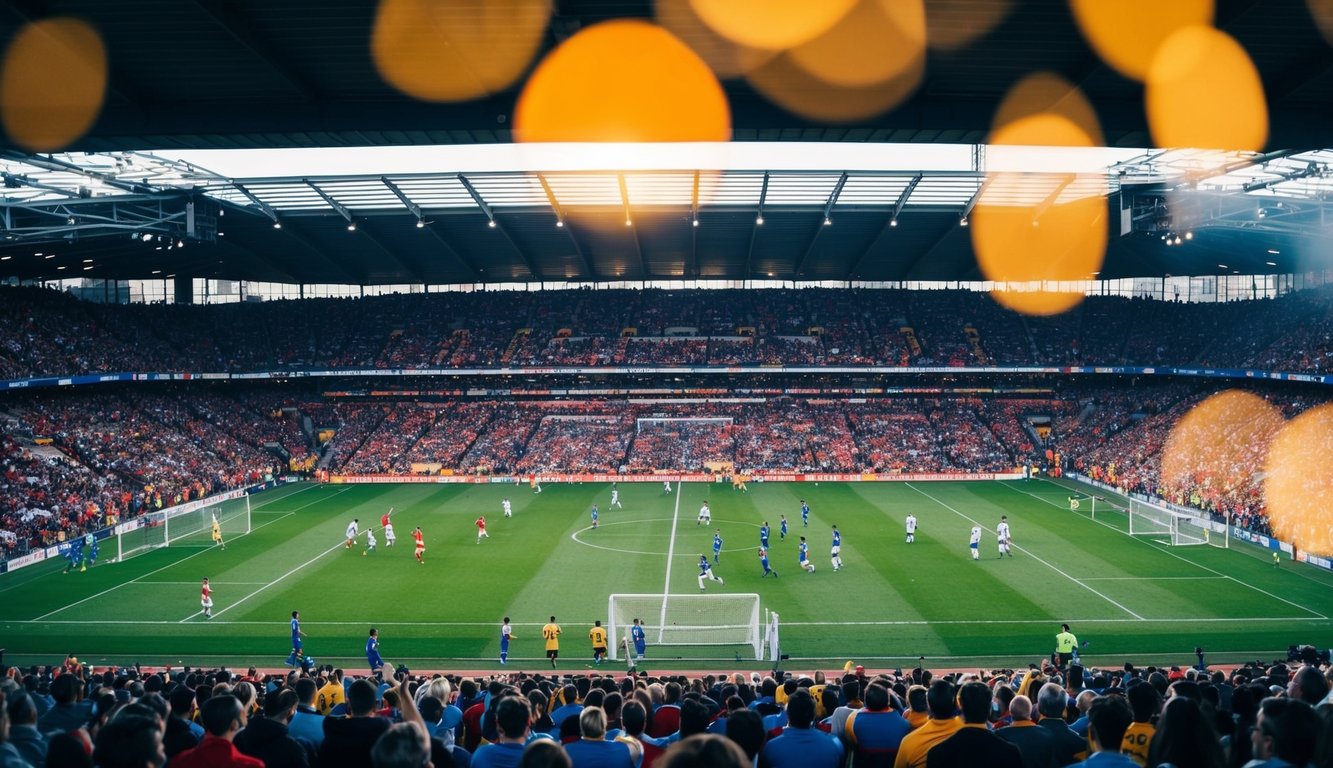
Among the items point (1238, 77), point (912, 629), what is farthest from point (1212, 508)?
point (1238, 77)

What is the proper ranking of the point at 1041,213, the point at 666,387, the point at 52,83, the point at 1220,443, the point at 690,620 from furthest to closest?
the point at 666,387 → the point at 1041,213 → the point at 1220,443 → the point at 690,620 → the point at 52,83

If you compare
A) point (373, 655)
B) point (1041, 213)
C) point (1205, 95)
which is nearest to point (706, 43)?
point (1205, 95)

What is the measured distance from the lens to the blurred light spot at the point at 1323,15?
1121cm

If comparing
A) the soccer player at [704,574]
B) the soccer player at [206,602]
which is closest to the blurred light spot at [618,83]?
the soccer player at [704,574]

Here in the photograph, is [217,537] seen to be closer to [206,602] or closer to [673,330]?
[206,602]

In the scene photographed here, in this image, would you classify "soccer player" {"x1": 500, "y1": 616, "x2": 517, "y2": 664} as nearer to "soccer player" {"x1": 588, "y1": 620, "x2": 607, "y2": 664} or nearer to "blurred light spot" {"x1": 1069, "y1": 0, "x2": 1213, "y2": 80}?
"soccer player" {"x1": 588, "y1": 620, "x2": 607, "y2": 664}

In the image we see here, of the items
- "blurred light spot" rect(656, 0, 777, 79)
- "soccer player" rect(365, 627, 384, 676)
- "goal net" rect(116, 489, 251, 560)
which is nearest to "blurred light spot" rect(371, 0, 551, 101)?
"blurred light spot" rect(656, 0, 777, 79)

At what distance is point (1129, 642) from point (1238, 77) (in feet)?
47.0

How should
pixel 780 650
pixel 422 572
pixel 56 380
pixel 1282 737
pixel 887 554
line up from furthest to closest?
pixel 56 380 < pixel 887 554 < pixel 422 572 < pixel 780 650 < pixel 1282 737

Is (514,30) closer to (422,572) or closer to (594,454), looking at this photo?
(422,572)

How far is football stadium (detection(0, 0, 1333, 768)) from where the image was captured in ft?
35.4

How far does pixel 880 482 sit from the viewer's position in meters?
51.2

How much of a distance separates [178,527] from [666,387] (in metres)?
33.3

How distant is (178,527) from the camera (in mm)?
37188
